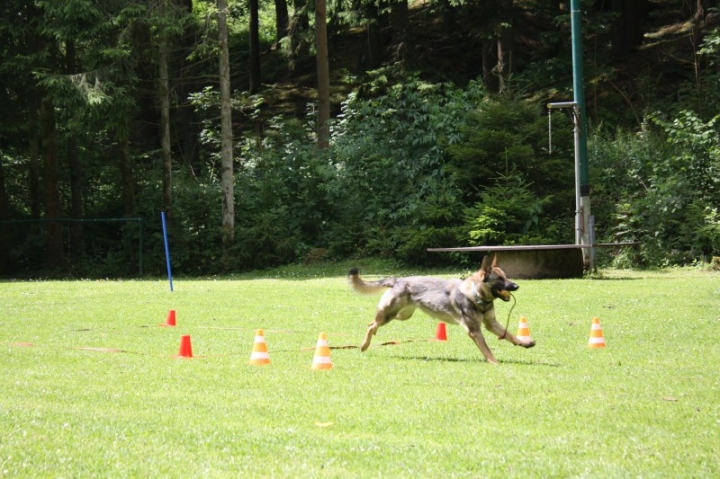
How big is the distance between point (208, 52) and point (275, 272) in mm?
8750

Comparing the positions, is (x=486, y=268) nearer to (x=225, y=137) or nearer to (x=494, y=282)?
(x=494, y=282)

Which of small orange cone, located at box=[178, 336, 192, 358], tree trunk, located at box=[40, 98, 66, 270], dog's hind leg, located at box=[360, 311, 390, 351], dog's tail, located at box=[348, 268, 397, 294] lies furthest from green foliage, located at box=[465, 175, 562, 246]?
small orange cone, located at box=[178, 336, 192, 358]

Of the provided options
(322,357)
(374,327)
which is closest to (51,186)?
(374,327)

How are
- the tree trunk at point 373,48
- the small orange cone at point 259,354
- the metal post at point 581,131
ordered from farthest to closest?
the tree trunk at point 373,48
the metal post at point 581,131
the small orange cone at point 259,354

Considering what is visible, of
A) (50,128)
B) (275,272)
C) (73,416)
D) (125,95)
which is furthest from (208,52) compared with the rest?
(73,416)

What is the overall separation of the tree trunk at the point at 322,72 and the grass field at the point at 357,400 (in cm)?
2223

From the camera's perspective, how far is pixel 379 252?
32.2m

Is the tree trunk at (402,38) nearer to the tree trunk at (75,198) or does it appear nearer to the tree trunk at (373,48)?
the tree trunk at (373,48)

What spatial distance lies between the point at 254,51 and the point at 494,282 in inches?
1643

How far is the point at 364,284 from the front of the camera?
478 inches

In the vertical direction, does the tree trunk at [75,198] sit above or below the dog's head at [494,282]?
above

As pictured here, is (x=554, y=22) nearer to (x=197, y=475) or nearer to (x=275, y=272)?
(x=275, y=272)

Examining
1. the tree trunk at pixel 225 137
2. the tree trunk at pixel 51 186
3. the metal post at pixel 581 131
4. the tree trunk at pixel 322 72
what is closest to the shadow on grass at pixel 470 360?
the metal post at pixel 581 131

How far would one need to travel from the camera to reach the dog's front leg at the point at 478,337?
1060 centimetres
